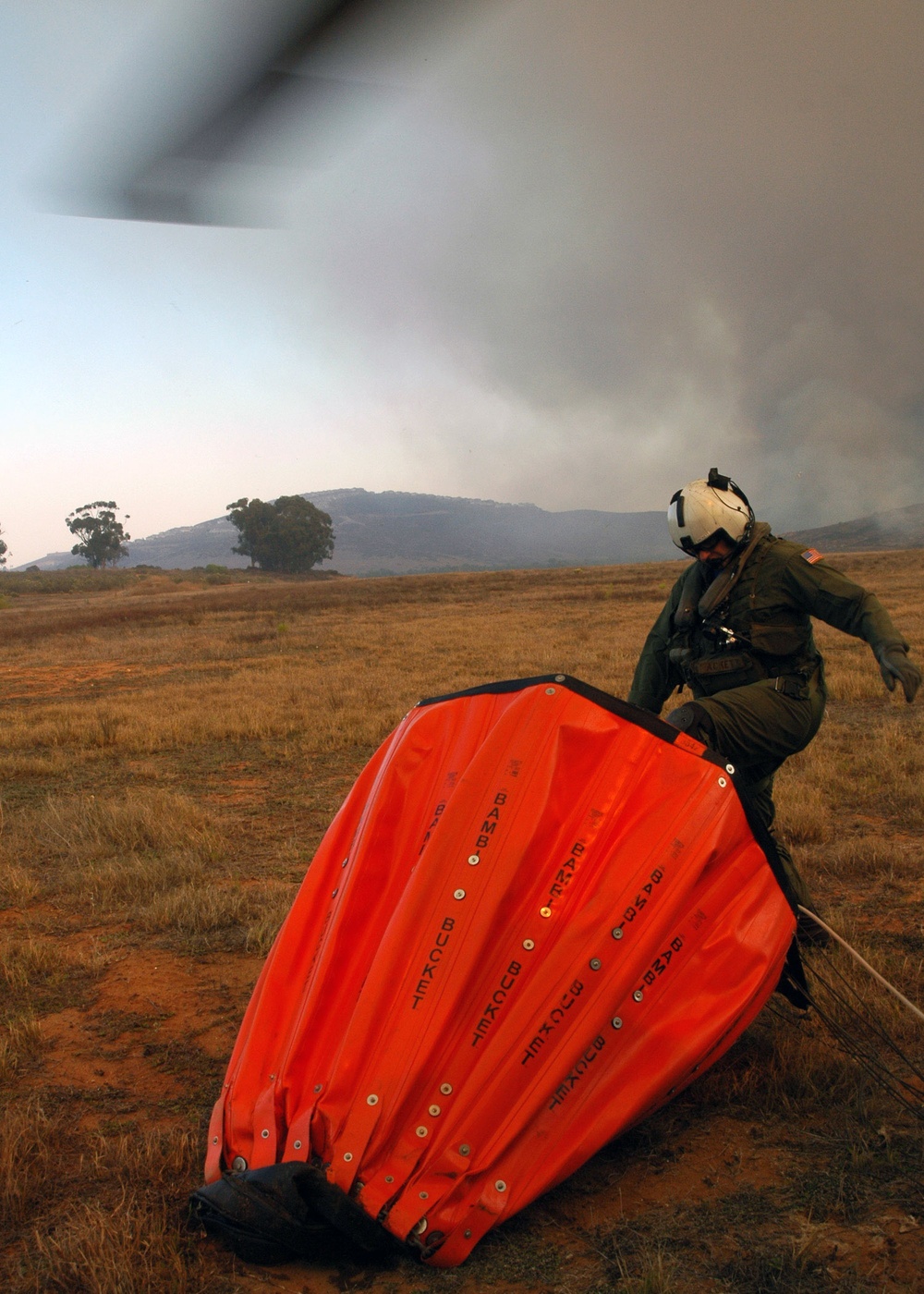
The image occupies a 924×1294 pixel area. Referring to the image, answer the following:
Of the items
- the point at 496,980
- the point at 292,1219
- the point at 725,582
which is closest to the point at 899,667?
the point at 725,582

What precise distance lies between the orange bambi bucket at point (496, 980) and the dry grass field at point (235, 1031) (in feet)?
0.73

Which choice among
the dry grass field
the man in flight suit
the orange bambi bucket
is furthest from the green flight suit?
the dry grass field

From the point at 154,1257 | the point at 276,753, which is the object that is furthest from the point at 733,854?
the point at 276,753

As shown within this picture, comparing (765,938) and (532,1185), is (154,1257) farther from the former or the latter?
(765,938)

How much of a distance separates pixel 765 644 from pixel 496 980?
2373 millimetres

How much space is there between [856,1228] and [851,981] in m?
1.97

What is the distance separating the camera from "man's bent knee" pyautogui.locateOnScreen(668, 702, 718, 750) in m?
3.84

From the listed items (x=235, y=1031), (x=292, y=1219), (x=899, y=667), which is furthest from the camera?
(x=235, y=1031)

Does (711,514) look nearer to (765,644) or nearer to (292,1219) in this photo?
(765,644)

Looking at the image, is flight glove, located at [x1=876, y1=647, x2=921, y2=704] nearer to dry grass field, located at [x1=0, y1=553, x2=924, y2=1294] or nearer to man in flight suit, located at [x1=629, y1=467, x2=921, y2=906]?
man in flight suit, located at [x1=629, y1=467, x2=921, y2=906]

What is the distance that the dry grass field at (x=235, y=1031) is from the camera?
2443 mm

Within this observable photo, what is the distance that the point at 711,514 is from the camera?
4.54m

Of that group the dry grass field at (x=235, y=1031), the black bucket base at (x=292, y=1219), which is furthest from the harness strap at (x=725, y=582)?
the black bucket base at (x=292, y=1219)

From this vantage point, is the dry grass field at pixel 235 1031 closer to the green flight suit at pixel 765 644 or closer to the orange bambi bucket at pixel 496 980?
the orange bambi bucket at pixel 496 980
